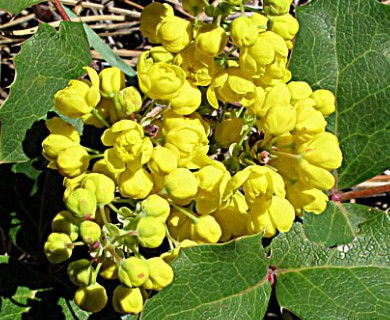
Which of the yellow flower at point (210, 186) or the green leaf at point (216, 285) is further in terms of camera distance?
the green leaf at point (216, 285)

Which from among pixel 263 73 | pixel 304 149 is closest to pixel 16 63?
pixel 263 73

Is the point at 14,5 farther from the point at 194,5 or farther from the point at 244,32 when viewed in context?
the point at 244,32

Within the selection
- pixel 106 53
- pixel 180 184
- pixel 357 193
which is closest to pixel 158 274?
pixel 180 184

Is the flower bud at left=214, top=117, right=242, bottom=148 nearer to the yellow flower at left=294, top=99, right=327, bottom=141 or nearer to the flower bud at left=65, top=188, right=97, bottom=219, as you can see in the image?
the yellow flower at left=294, top=99, right=327, bottom=141

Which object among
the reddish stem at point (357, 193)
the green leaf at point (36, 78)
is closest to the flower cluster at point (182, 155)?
the green leaf at point (36, 78)

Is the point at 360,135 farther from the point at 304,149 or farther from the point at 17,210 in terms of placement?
the point at 17,210

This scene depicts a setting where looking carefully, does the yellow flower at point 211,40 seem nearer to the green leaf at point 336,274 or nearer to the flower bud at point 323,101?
the flower bud at point 323,101

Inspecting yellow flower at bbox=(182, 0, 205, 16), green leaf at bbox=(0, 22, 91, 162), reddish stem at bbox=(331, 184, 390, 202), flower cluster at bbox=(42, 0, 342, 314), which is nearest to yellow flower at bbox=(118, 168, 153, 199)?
flower cluster at bbox=(42, 0, 342, 314)
